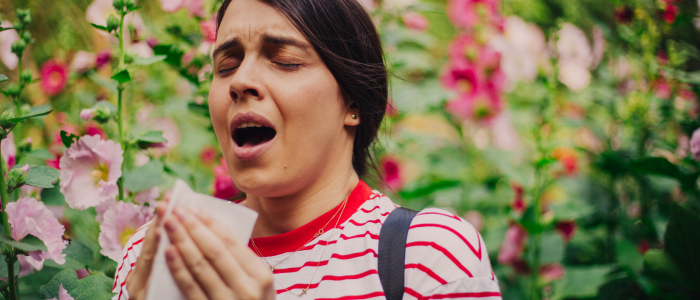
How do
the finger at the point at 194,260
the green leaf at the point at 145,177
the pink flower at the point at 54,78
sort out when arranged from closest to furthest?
1. the finger at the point at 194,260
2. the green leaf at the point at 145,177
3. the pink flower at the point at 54,78

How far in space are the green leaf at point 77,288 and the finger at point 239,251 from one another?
0.40 meters

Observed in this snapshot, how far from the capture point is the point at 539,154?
4.99ft

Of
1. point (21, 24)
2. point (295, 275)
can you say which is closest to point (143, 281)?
point (295, 275)

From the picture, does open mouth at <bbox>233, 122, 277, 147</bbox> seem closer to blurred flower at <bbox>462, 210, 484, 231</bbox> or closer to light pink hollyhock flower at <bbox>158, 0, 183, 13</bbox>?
light pink hollyhock flower at <bbox>158, 0, 183, 13</bbox>

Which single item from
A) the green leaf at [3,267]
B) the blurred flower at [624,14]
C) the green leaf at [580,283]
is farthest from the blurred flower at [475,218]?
the green leaf at [3,267]

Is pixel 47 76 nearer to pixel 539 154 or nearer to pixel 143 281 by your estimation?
pixel 143 281

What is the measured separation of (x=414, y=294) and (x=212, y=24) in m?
0.95

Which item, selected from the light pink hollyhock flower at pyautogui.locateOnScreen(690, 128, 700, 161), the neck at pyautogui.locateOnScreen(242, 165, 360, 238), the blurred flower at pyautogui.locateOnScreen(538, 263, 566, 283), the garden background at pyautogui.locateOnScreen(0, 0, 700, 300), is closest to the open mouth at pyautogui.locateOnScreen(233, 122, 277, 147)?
the neck at pyautogui.locateOnScreen(242, 165, 360, 238)

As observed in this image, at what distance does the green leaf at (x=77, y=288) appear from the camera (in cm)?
80

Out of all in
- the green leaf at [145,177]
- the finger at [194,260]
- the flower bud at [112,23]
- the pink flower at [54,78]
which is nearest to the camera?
the finger at [194,260]

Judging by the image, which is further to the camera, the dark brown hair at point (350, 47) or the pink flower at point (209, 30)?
the pink flower at point (209, 30)

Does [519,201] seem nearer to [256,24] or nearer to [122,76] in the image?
[256,24]

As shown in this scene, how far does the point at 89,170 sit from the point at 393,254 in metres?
0.77

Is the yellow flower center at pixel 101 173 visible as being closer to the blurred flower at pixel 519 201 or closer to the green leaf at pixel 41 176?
the green leaf at pixel 41 176
